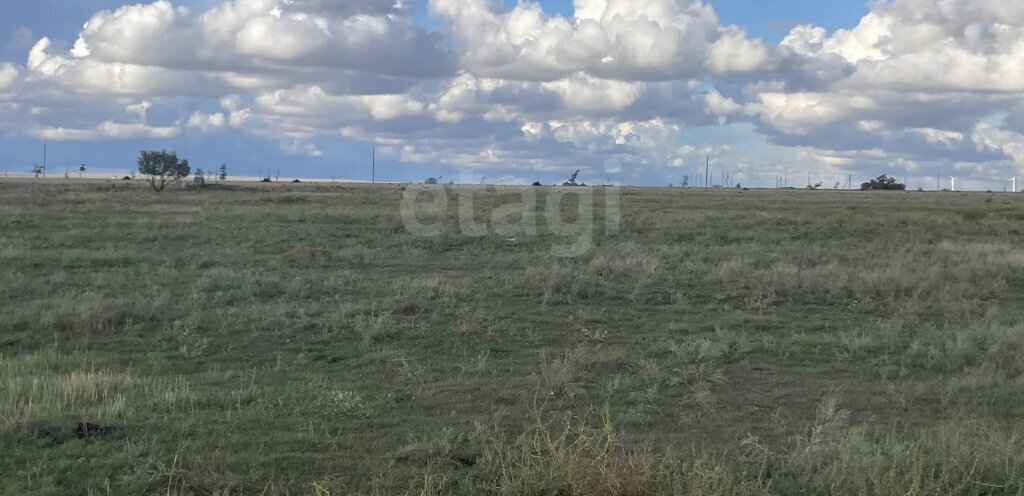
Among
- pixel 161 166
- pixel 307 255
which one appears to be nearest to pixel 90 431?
pixel 307 255

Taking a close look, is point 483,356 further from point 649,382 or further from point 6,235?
point 6,235

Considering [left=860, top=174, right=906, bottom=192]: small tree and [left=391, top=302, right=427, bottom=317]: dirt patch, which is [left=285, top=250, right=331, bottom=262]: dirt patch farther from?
[left=860, top=174, right=906, bottom=192]: small tree

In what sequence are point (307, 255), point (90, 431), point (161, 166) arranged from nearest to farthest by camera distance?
point (90, 431), point (307, 255), point (161, 166)

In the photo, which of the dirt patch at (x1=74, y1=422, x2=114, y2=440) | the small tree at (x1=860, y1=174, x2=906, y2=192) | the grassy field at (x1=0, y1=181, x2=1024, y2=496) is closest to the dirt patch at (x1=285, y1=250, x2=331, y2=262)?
the grassy field at (x1=0, y1=181, x2=1024, y2=496)

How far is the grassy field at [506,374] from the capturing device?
5594mm

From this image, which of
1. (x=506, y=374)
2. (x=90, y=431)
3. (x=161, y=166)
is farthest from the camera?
(x=161, y=166)

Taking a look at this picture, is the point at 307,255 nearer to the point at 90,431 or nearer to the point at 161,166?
the point at 90,431

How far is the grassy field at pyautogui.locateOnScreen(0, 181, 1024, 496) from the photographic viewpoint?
559 cm

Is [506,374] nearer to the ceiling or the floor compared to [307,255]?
nearer to the floor

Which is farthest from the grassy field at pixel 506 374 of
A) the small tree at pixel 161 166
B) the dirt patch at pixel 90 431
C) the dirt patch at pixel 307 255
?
the small tree at pixel 161 166

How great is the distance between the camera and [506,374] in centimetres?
920

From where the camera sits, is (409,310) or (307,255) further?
(307,255)

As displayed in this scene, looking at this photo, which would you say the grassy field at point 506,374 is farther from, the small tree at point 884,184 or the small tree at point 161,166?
the small tree at point 884,184

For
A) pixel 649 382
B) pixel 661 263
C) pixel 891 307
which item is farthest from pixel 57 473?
pixel 661 263
